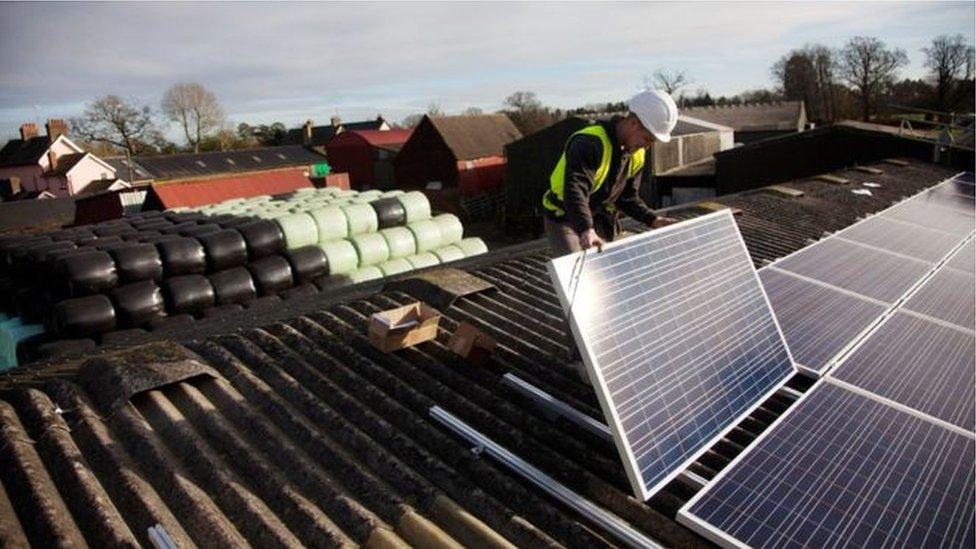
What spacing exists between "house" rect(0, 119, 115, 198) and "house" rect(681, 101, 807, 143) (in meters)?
54.2

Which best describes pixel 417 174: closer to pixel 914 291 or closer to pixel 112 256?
pixel 112 256

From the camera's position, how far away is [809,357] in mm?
5238

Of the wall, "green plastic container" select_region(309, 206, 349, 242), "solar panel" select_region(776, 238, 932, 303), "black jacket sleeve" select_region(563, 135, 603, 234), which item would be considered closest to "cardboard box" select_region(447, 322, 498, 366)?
"black jacket sleeve" select_region(563, 135, 603, 234)

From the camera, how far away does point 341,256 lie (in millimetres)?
15336

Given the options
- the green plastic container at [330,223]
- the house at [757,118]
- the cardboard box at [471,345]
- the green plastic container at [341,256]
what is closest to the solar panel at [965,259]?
the cardboard box at [471,345]

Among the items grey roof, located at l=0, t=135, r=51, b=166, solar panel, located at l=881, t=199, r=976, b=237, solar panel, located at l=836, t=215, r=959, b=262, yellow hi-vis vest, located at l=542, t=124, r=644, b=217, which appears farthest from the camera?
grey roof, located at l=0, t=135, r=51, b=166

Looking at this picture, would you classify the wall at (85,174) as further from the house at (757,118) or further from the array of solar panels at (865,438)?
the array of solar panels at (865,438)

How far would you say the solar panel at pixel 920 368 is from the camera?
471cm

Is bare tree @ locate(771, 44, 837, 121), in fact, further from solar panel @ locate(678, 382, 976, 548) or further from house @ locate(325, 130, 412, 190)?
solar panel @ locate(678, 382, 976, 548)

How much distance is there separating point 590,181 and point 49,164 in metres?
74.8

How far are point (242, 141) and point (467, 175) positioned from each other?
5907 centimetres

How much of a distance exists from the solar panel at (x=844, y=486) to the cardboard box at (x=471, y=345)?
2.60 meters

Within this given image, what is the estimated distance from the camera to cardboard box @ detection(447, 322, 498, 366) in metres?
5.76

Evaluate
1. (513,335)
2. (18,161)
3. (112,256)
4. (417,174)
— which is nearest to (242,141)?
(18,161)
